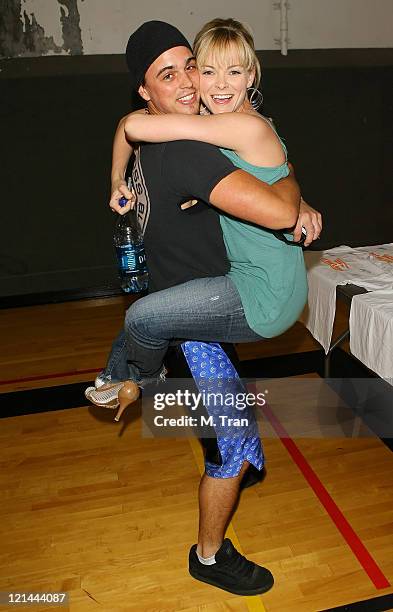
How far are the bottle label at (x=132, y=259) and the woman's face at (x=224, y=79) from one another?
62 centimetres

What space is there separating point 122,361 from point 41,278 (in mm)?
4550

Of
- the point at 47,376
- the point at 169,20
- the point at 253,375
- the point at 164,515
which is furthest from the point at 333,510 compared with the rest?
the point at 169,20

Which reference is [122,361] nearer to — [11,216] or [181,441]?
[181,441]

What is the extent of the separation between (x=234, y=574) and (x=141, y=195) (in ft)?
5.31

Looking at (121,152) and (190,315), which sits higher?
(121,152)

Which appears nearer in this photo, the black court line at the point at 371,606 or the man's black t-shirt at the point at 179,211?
the man's black t-shirt at the point at 179,211

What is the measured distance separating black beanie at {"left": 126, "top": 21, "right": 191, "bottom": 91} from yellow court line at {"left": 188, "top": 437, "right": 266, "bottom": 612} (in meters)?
2.06

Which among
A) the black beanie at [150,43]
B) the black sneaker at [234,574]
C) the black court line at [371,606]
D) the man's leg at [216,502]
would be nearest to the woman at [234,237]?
the black beanie at [150,43]

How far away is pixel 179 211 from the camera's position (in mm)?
1675

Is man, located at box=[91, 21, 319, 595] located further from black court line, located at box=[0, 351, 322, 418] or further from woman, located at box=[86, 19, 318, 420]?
black court line, located at box=[0, 351, 322, 418]

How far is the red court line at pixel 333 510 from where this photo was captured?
2.33 m

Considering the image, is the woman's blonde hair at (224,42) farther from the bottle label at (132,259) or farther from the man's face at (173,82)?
the bottle label at (132,259)

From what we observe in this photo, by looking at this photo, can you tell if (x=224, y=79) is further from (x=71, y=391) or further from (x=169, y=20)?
(x=169, y=20)

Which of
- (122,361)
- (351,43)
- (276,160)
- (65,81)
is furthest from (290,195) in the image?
(351,43)
